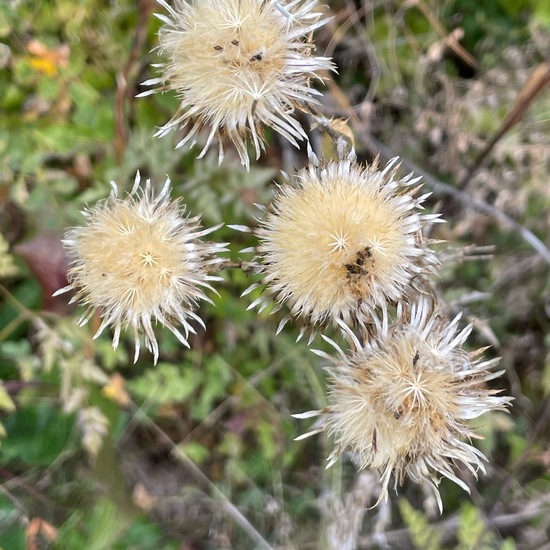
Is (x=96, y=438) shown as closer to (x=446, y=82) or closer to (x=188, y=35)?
(x=188, y=35)

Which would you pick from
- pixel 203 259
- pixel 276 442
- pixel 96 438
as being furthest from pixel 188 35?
pixel 276 442

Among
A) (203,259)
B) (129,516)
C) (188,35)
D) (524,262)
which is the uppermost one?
(188,35)

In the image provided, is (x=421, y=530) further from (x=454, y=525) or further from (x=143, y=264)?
(x=143, y=264)

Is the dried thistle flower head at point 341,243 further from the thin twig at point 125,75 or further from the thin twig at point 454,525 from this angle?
the thin twig at point 454,525

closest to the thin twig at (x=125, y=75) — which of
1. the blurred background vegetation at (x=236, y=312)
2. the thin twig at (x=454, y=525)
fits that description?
the blurred background vegetation at (x=236, y=312)

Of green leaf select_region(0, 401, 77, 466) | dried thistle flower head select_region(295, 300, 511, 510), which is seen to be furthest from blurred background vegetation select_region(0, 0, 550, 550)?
dried thistle flower head select_region(295, 300, 511, 510)

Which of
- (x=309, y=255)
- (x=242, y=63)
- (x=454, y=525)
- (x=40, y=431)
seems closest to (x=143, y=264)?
(x=309, y=255)
